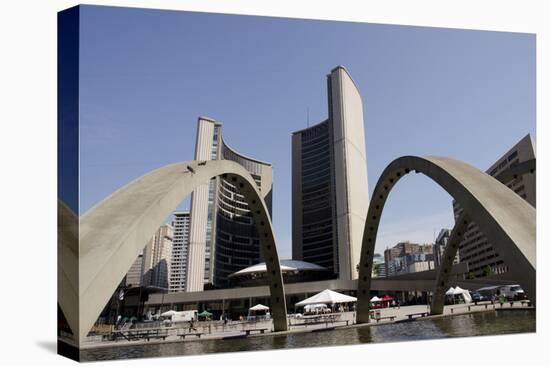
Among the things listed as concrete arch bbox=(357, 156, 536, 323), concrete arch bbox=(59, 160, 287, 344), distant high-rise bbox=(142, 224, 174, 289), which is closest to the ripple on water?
concrete arch bbox=(59, 160, 287, 344)

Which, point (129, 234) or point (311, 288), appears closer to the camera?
point (129, 234)

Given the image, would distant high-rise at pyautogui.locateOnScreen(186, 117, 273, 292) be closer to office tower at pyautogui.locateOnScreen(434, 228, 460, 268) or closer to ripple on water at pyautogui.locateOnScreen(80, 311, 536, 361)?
office tower at pyautogui.locateOnScreen(434, 228, 460, 268)

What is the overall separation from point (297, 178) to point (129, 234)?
360ft

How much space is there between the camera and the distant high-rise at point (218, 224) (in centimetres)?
9219

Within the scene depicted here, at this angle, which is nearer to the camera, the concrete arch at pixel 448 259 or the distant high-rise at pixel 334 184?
the concrete arch at pixel 448 259

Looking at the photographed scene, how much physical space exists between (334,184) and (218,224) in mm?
27527

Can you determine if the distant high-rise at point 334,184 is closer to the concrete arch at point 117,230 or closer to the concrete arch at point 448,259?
the concrete arch at point 448,259

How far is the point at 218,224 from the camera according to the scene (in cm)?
10631

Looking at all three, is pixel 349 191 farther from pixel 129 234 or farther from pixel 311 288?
pixel 129 234

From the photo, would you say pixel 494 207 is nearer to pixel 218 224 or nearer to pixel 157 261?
pixel 218 224

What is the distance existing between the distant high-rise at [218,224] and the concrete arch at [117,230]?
75851 millimetres

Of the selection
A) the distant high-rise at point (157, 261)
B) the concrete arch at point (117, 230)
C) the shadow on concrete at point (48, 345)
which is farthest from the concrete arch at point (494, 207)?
the distant high-rise at point (157, 261)

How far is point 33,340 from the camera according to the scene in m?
13.8

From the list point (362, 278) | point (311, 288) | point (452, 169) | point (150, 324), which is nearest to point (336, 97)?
point (311, 288)
